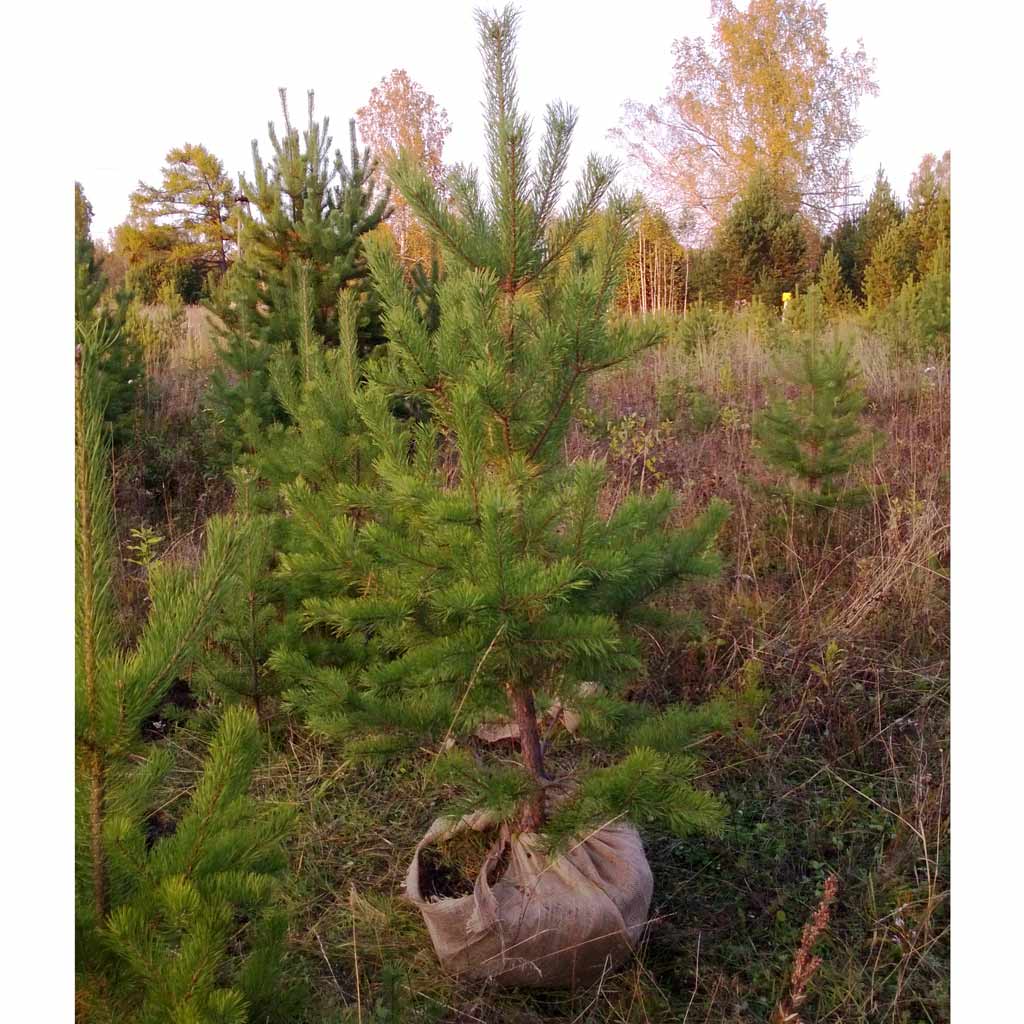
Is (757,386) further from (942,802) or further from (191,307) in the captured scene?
(191,307)

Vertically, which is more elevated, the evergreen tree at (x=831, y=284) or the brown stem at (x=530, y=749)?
the evergreen tree at (x=831, y=284)

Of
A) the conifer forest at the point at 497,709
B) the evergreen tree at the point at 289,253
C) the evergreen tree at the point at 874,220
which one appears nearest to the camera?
the conifer forest at the point at 497,709

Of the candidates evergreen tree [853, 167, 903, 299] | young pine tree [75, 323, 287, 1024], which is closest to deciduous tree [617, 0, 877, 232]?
evergreen tree [853, 167, 903, 299]

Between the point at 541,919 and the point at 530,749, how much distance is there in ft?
1.27

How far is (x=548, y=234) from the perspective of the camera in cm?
184

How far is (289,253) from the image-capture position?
512 cm

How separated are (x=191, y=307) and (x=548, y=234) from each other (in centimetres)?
1219

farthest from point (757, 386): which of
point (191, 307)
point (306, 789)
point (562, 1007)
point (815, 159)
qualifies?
point (815, 159)

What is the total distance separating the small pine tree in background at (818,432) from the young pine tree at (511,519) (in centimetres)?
242

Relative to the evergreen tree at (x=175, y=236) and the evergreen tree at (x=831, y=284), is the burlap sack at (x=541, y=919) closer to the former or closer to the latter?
the evergreen tree at (x=831, y=284)

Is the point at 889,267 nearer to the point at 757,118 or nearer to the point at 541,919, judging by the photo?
the point at 757,118

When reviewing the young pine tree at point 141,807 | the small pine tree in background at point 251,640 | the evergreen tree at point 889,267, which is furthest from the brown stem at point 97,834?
the evergreen tree at point 889,267

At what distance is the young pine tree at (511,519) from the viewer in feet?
5.32

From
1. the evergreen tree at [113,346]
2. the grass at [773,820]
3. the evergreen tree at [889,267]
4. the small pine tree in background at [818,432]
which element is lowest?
the grass at [773,820]
